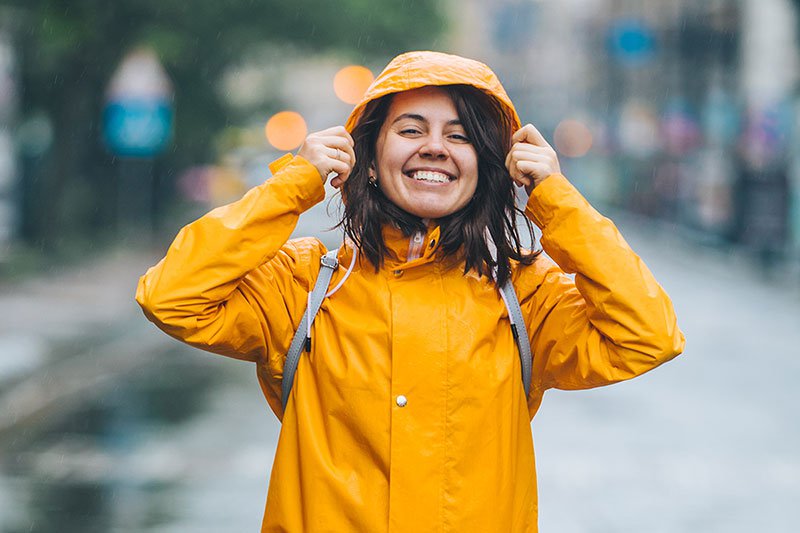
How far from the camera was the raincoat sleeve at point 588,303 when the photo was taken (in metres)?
2.79

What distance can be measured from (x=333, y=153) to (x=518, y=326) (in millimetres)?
603

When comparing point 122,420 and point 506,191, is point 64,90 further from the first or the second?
point 506,191

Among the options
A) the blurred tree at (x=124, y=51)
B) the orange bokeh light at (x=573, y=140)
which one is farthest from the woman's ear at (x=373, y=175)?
the orange bokeh light at (x=573, y=140)

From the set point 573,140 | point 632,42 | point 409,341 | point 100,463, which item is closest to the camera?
point 409,341

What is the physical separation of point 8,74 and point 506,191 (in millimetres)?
20059

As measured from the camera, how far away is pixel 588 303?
284 cm

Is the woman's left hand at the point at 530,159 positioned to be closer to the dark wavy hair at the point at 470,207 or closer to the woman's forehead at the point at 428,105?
the dark wavy hair at the point at 470,207

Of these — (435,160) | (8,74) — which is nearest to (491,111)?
(435,160)

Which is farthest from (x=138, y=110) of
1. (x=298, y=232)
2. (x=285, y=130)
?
(x=285, y=130)

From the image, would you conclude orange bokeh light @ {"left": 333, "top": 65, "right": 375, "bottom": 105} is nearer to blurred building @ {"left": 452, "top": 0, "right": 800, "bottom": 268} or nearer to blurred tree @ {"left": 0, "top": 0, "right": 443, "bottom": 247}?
blurred tree @ {"left": 0, "top": 0, "right": 443, "bottom": 247}

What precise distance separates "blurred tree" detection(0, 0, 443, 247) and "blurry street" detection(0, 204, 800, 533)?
448 centimetres

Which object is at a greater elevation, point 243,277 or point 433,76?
point 433,76

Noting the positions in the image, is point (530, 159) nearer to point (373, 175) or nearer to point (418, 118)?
point (418, 118)

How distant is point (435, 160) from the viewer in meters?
2.88
